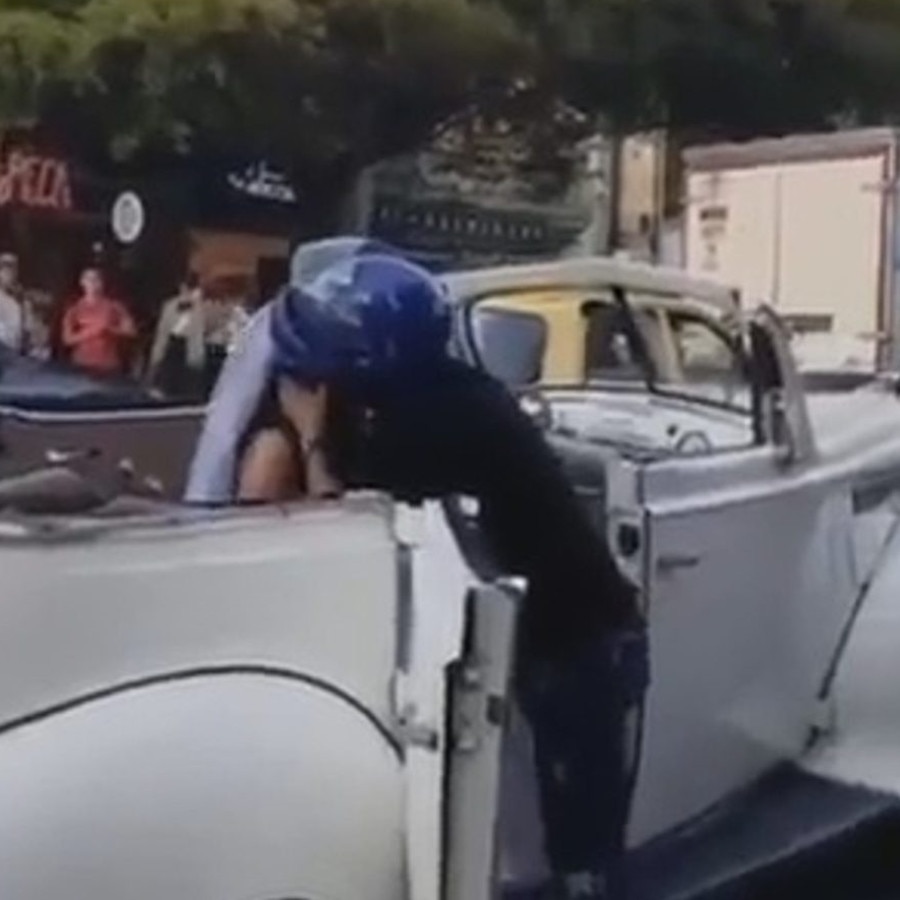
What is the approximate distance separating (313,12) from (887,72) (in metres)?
7.77

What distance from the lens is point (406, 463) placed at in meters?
3.93

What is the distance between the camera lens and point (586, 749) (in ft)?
13.9

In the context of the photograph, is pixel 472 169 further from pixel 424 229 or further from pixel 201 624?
pixel 201 624

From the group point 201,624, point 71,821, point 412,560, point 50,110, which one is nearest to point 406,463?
point 412,560

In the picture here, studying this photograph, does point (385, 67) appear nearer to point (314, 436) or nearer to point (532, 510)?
point (532, 510)

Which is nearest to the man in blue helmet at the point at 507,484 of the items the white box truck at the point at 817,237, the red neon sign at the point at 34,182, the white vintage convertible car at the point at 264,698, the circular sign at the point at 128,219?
the white vintage convertible car at the point at 264,698

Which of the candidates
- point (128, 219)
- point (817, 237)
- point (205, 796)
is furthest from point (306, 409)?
point (128, 219)

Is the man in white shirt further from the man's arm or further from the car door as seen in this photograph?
the man's arm

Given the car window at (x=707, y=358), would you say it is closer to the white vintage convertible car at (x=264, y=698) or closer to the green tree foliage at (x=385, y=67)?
the white vintage convertible car at (x=264, y=698)

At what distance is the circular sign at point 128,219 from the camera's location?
85.4 feet

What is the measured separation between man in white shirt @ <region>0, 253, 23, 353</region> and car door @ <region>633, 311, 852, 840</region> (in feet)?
41.3

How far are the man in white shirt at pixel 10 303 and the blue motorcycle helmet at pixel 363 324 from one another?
13650 millimetres

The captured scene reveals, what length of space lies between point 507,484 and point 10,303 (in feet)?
55.6

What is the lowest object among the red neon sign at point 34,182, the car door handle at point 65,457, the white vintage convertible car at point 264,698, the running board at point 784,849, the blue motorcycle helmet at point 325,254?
the running board at point 784,849
